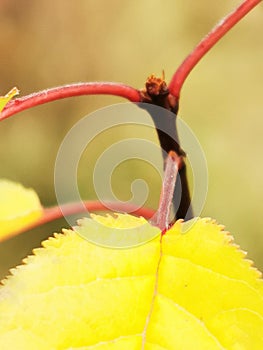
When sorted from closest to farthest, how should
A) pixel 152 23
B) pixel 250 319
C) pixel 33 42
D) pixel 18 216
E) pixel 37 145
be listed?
pixel 250 319
pixel 18 216
pixel 37 145
pixel 152 23
pixel 33 42

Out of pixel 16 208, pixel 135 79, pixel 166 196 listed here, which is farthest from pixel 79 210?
pixel 135 79

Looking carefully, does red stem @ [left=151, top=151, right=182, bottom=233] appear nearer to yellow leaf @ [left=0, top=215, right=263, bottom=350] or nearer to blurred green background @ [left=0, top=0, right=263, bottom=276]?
yellow leaf @ [left=0, top=215, right=263, bottom=350]

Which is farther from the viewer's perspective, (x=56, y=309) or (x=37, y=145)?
(x=37, y=145)

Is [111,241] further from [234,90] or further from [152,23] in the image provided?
[152,23]

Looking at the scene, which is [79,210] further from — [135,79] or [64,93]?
[135,79]

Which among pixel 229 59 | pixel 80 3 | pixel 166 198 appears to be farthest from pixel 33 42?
pixel 166 198
